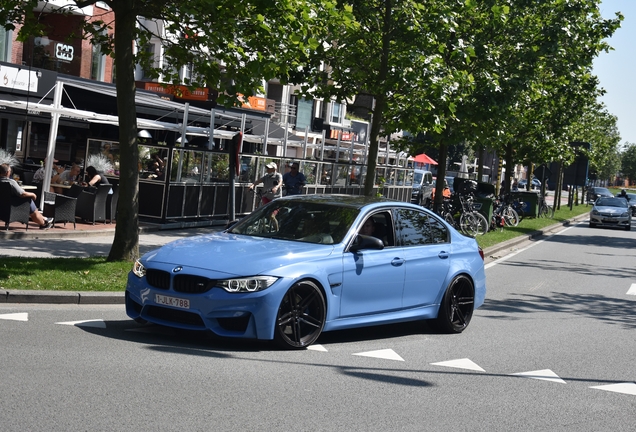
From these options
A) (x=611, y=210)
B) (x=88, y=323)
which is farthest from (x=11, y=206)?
(x=611, y=210)

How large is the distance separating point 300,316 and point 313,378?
3.89 feet

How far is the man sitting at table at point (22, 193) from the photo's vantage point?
17656 mm

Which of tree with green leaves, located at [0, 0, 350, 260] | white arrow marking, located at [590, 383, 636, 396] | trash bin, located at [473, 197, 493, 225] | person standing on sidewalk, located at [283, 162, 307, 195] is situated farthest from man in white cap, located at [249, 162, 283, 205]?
trash bin, located at [473, 197, 493, 225]

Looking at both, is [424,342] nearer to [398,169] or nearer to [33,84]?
[33,84]

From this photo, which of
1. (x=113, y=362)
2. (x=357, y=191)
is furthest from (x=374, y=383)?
(x=357, y=191)

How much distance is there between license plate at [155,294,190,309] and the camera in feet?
28.1

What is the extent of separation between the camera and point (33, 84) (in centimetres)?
2919

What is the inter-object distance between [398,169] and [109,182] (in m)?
19.4

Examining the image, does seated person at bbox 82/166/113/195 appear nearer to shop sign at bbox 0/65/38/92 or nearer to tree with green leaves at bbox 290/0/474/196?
tree with green leaves at bbox 290/0/474/196

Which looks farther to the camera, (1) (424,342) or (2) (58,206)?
(2) (58,206)

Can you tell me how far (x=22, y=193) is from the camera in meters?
17.7

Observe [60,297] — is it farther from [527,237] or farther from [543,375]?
[527,237]

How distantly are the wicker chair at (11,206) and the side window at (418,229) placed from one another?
931 cm

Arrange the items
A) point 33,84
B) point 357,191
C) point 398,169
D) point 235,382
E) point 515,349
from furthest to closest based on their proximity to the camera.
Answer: point 398,169, point 357,191, point 33,84, point 515,349, point 235,382
